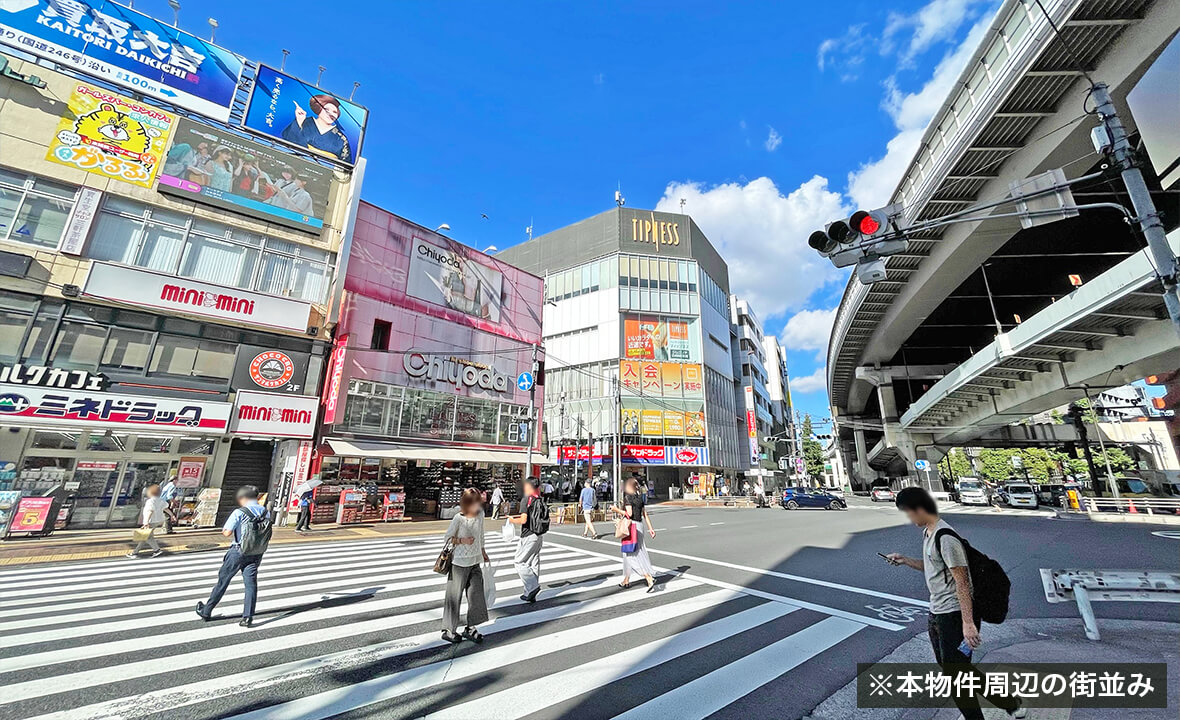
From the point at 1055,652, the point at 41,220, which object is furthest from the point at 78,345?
the point at 1055,652

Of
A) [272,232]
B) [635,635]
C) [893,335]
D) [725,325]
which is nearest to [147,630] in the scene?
[635,635]

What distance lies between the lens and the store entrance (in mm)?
14664

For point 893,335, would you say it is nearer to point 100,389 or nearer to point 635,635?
point 635,635

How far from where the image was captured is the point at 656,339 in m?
44.5

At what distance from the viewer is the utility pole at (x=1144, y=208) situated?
5.09 meters

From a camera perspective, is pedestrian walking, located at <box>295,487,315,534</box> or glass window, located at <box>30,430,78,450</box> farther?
pedestrian walking, located at <box>295,487,315,534</box>

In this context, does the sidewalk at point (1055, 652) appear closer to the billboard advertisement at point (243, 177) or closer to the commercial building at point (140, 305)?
the commercial building at point (140, 305)

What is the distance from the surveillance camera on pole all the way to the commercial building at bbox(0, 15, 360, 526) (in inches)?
736


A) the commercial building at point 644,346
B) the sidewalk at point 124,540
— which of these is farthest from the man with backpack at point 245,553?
the commercial building at point 644,346

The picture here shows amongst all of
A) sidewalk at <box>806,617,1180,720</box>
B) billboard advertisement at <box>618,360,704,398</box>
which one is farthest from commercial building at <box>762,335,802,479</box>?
sidewalk at <box>806,617,1180,720</box>

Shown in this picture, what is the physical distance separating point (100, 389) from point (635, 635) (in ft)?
62.7

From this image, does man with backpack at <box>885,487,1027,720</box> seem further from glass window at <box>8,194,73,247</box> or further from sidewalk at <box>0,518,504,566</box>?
glass window at <box>8,194,73,247</box>

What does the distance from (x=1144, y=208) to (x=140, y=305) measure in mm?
24611

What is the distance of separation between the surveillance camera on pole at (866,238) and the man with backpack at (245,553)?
8.12m
